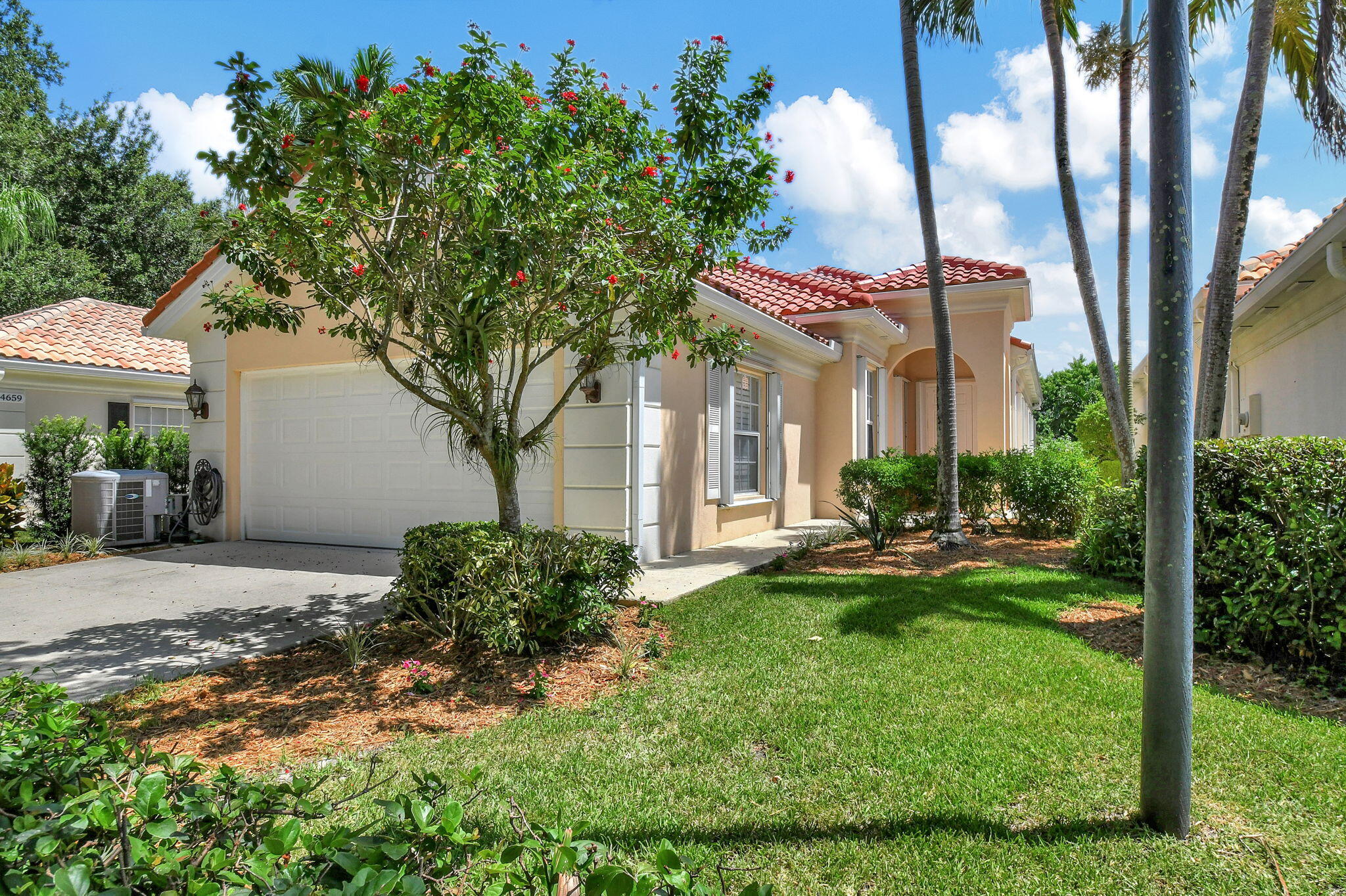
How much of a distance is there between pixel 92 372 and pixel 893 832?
47.6 ft

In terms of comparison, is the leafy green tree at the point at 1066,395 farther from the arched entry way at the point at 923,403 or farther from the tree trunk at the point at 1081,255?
the tree trunk at the point at 1081,255

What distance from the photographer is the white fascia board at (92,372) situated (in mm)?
11445

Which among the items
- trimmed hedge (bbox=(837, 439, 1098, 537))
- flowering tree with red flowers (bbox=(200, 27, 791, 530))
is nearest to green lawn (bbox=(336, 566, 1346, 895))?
flowering tree with red flowers (bbox=(200, 27, 791, 530))

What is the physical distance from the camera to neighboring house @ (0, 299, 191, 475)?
1166 centimetres

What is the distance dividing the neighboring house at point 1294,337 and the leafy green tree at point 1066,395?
2333 centimetres

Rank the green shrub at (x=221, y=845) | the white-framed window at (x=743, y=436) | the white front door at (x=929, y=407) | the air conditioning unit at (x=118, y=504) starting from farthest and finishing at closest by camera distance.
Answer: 1. the white front door at (x=929, y=407)
2. the air conditioning unit at (x=118, y=504)
3. the white-framed window at (x=743, y=436)
4. the green shrub at (x=221, y=845)

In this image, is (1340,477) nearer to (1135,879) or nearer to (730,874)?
(1135,879)

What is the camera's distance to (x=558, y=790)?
3137 millimetres

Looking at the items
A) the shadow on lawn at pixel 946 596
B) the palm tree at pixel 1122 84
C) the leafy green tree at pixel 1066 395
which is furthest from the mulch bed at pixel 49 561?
the leafy green tree at pixel 1066 395

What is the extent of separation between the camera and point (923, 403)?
18.3 m

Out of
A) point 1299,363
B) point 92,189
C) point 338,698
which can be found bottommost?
point 338,698

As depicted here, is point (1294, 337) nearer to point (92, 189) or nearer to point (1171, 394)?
point (1171, 394)

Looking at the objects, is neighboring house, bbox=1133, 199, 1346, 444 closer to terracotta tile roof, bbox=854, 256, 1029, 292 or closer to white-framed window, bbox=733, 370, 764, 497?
terracotta tile roof, bbox=854, 256, 1029, 292

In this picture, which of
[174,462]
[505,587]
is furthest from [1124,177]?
[174,462]
